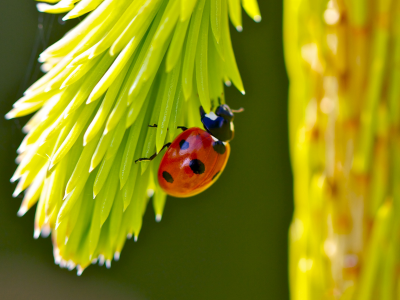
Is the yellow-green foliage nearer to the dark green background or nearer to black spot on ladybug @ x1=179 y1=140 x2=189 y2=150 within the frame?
black spot on ladybug @ x1=179 y1=140 x2=189 y2=150

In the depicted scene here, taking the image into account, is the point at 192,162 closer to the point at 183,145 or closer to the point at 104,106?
the point at 183,145

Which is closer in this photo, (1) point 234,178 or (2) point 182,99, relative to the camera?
(2) point 182,99

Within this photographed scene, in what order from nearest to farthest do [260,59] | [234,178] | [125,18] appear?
[125,18] < [260,59] < [234,178]

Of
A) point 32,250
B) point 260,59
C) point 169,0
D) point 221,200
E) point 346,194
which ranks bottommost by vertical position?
point 32,250

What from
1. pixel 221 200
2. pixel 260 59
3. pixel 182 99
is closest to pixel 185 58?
pixel 182 99

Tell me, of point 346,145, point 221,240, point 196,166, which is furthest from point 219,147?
point 221,240

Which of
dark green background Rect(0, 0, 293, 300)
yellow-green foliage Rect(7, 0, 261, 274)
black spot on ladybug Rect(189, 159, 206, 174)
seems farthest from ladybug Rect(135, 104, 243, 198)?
dark green background Rect(0, 0, 293, 300)

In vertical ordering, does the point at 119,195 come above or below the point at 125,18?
below

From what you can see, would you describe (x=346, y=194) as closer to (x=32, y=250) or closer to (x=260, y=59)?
(x=260, y=59)

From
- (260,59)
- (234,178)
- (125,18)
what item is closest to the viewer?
(125,18)
